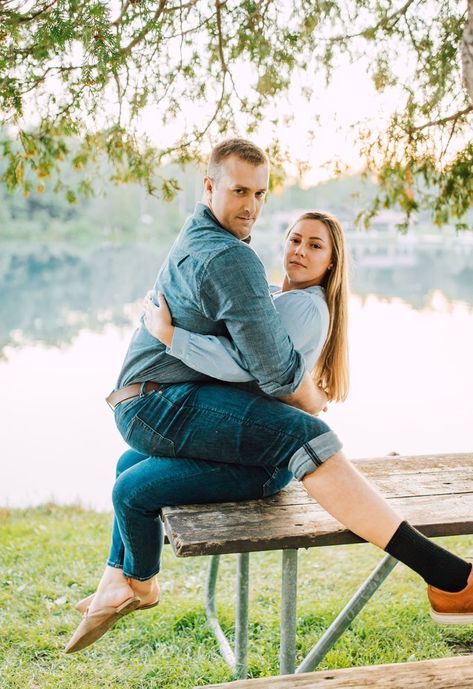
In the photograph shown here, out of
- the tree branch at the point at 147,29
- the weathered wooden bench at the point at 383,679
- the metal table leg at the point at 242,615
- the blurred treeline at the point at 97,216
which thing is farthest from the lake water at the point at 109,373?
the blurred treeline at the point at 97,216

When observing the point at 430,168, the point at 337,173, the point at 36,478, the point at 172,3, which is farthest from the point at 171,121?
the point at 36,478

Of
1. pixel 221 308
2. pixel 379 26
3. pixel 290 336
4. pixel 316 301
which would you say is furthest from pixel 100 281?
pixel 221 308

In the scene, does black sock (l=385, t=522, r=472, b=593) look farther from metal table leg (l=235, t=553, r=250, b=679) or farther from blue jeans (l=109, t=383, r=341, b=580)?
metal table leg (l=235, t=553, r=250, b=679)

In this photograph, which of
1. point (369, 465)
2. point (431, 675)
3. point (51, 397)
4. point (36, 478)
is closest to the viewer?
point (431, 675)

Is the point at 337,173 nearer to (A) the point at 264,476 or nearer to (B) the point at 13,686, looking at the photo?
(A) the point at 264,476

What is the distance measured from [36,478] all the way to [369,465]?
5.81 metres

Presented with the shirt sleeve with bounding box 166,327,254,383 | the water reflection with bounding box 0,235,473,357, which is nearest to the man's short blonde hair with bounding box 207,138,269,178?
the shirt sleeve with bounding box 166,327,254,383

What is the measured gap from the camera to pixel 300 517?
8.09 feet

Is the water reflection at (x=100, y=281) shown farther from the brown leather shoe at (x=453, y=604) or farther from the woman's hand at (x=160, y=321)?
the brown leather shoe at (x=453, y=604)

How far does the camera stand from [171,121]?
4.67 meters

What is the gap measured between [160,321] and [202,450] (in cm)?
44

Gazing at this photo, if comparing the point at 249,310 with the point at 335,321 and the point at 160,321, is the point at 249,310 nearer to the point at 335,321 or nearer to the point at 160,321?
the point at 160,321

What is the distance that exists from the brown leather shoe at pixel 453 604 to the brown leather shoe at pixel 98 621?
98 cm

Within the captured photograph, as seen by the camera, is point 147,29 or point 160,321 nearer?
point 160,321
